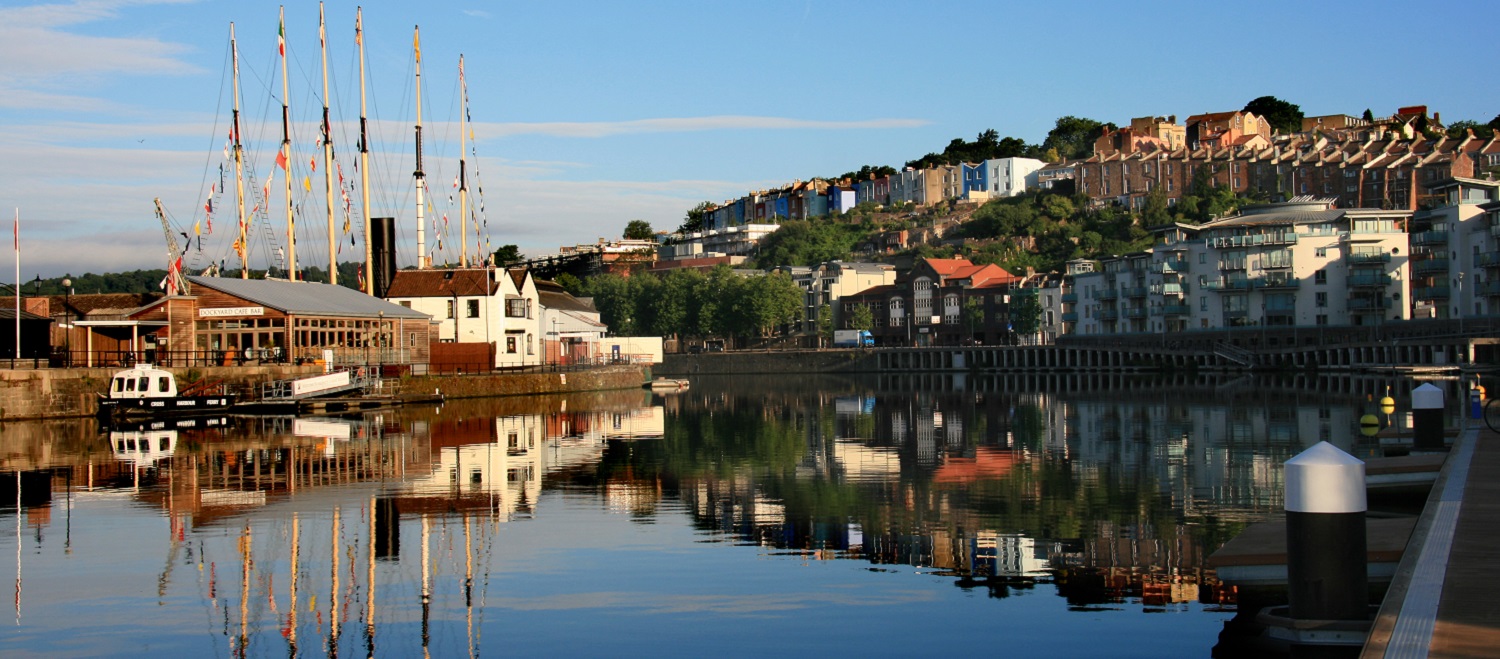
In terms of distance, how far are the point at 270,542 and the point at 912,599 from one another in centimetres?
1045

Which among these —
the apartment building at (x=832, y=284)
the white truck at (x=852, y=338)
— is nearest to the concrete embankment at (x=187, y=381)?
the white truck at (x=852, y=338)

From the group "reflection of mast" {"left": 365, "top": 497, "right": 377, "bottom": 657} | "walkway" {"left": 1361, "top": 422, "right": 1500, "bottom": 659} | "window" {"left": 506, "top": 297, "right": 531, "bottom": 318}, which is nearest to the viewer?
"walkway" {"left": 1361, "top": 422, "right": 1500, "bottom": 659}

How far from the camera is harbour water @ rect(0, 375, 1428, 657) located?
15344 mm

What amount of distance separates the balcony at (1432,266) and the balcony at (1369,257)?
15.2 feet

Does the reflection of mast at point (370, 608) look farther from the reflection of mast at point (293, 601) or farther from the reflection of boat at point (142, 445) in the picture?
the reflection of boat at point (142, 445)

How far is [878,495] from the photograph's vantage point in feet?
91.7

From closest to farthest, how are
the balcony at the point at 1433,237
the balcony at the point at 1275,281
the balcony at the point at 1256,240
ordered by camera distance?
1. the balcony at the point at 1433,237
2. the balcony at the point at 1256,240
3. the balcony at the point at 1275,281

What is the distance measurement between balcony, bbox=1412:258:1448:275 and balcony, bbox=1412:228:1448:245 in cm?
145

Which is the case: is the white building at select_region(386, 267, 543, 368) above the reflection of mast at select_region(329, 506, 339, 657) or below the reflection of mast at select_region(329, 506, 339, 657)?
above

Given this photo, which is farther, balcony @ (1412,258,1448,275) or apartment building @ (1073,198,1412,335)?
apartment building @ (1073,198,1412,335)

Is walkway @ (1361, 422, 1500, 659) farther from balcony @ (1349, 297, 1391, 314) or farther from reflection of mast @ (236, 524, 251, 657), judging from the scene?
balcony @ (1349, 297, 1391, 314)

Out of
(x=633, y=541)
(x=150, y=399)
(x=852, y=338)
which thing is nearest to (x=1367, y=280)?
(x=852, y=338)

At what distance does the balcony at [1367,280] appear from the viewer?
4555 inches

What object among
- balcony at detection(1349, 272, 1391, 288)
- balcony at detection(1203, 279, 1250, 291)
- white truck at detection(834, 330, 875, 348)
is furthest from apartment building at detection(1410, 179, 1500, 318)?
white truck at detection(834, 330, 875, 348)
